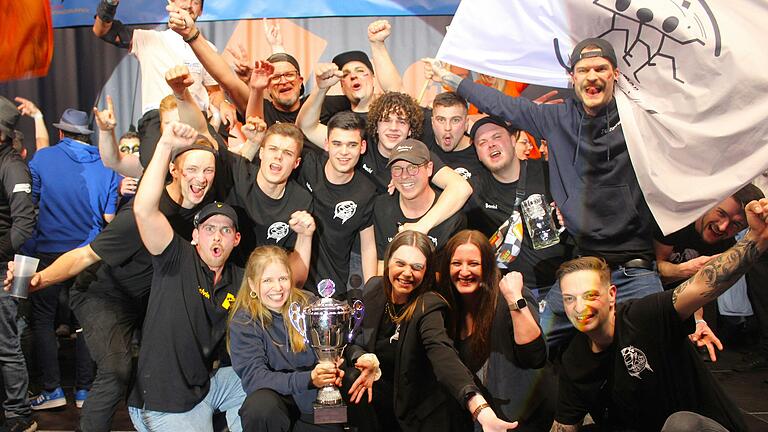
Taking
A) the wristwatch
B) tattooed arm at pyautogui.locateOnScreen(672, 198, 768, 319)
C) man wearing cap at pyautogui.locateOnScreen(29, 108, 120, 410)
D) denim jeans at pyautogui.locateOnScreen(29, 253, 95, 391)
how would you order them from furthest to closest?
man wearing cap at pyautogui.locateOnScreen(29, 108, 120, 410)
denim jeans at pyautogui.locateOnScreen(29, 253, 95, 391)
the wristwatch
tattooed arm at pyautogui.locateOnScreen(672, 198, 768, 319)

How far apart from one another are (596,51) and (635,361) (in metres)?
1.74

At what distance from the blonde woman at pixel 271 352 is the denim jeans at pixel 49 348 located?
6.19 ft

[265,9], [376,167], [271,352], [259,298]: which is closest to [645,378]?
[271,352]

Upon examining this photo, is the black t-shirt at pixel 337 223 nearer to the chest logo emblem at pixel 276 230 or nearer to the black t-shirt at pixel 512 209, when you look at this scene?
the chest logo emblem at pixel 276 230

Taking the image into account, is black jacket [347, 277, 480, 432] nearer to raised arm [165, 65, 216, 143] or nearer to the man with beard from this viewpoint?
the man with beard

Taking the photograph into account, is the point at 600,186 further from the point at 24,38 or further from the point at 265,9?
the point at 265,9

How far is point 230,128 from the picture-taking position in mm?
6250

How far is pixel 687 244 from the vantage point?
504 cm

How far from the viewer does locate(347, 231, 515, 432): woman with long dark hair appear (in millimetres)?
4203

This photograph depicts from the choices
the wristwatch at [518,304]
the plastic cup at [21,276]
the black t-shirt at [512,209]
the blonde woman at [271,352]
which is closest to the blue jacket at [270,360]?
the blonde woman at [271,352]

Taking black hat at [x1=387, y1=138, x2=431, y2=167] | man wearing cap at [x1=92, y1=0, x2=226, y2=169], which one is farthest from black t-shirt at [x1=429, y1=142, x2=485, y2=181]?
man wearing cap at [x1=92, y1=0, x2=226, y2=169]

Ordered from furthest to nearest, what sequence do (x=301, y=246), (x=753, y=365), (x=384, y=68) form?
(x=753, y=365)
(x=384, y=68)
(x=301, y=246)

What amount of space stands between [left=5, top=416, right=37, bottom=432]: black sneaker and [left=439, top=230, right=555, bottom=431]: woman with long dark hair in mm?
2695

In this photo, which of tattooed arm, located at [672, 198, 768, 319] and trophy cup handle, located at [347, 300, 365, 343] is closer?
tattooed arm, located at [672, 198, 768, 319]
